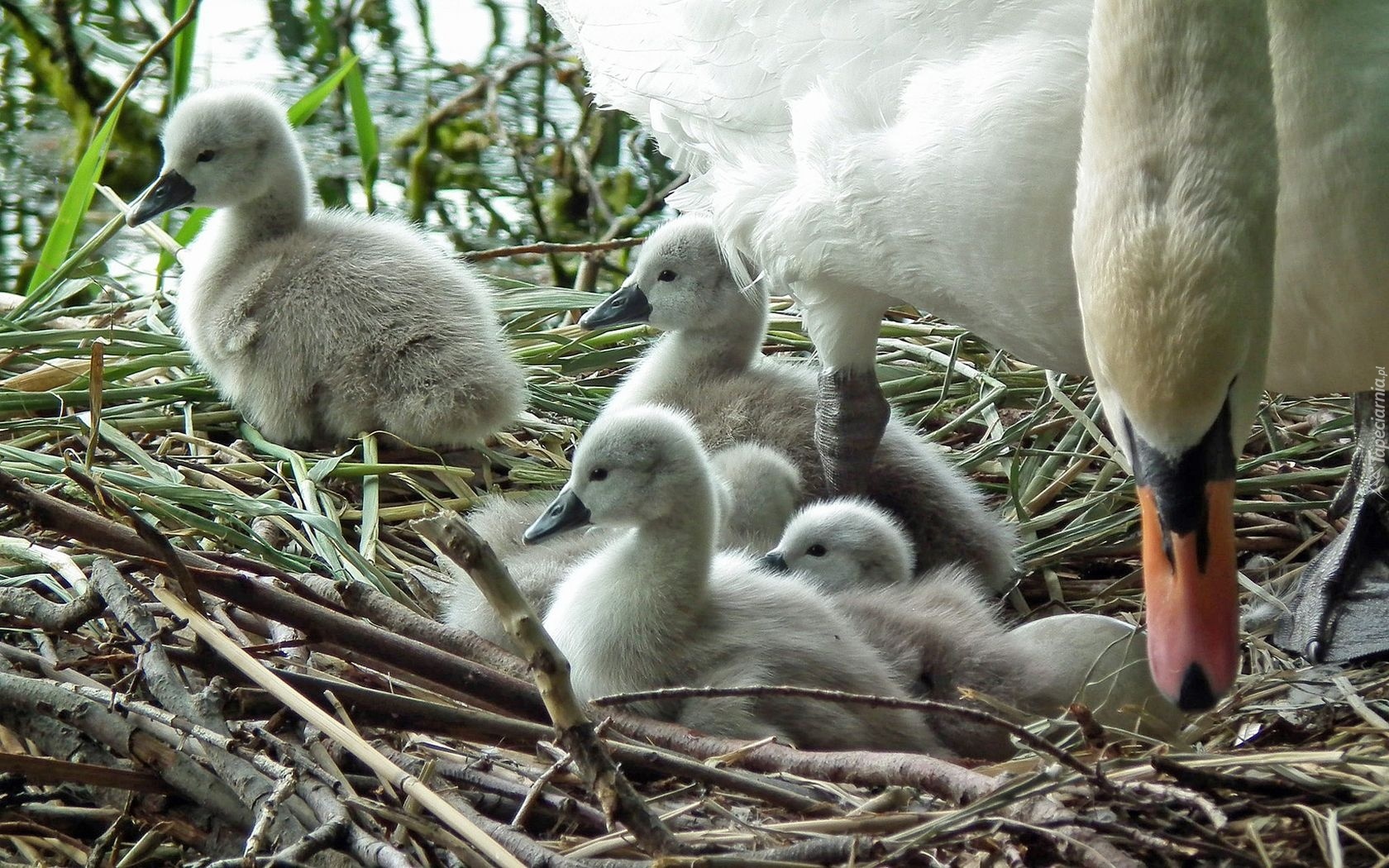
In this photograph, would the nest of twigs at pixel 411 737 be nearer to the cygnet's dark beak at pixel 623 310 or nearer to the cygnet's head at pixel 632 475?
the cygnet's head at pixel 632 475

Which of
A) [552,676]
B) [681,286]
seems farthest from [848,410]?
[552,676]

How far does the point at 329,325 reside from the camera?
3.09 meters

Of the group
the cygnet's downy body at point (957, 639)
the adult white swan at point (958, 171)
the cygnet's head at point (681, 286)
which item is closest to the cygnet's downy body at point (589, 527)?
the cygnet's downy body at point (957, 639)

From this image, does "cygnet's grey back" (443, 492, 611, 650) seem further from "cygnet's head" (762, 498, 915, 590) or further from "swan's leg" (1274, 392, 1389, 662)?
"swan's leg" (1274, 392, 1389, 662)

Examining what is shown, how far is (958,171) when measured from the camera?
221 cm

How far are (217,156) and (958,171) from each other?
1.74 meters

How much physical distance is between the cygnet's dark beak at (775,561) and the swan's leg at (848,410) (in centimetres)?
40

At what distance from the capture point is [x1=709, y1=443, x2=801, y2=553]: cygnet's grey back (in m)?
2.79

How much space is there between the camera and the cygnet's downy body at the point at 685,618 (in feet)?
7.13

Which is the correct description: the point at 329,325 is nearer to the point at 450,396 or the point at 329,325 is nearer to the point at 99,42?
the point at 450,396

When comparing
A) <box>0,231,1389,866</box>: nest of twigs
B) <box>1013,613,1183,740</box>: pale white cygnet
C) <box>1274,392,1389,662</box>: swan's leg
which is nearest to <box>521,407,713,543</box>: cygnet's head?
<box>0,231,1389,866</box>: nest of twigs

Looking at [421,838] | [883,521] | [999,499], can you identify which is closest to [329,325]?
[883,521]

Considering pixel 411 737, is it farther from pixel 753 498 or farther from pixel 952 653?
pixel 753 498

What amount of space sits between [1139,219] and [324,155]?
175 inches
